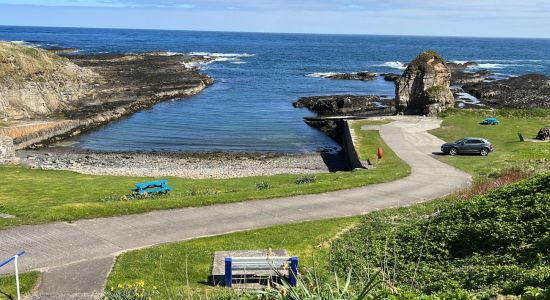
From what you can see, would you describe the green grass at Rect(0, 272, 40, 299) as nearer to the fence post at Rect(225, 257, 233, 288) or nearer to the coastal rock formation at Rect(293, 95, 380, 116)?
the fence post at Rect(225, 257, 233, 288)

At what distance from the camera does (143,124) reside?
61.3 m

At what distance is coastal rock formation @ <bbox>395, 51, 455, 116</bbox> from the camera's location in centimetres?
5847

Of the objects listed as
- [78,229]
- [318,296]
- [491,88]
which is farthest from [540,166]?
[491,88]

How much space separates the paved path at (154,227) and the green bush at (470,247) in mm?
3734

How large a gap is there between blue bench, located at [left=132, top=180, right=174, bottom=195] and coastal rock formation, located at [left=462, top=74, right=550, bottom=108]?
6068cm

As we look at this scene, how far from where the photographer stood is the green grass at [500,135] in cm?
3219

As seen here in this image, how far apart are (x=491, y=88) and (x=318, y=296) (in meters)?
89.3

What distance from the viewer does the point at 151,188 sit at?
27.0 meters

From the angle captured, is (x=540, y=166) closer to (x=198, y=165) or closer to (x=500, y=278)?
(x=500, y=278)

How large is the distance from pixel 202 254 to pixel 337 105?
5829 centimetres

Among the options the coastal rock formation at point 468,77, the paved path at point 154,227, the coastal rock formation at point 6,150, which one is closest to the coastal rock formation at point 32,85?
the coastal rock formation at point 6,150

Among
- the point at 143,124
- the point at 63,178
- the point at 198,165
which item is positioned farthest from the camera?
the point at 143,124

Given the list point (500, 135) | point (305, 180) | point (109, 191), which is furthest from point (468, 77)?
point (109, 191)

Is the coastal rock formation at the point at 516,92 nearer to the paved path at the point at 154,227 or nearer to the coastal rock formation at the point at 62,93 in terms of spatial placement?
the coastal rock formation at the point at 62,93
